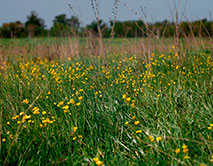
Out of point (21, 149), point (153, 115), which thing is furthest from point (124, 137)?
point (21, 149)

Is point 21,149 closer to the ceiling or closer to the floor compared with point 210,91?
closer to the floor

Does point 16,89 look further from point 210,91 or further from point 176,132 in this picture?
point 210,91

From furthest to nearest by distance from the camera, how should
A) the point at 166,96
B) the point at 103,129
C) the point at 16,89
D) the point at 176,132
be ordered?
the point at 16,89
the point at 166,96
the point at 103,129
the point at 176,132

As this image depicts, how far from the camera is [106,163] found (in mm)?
1606

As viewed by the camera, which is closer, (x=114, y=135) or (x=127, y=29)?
(x=114, y=135)

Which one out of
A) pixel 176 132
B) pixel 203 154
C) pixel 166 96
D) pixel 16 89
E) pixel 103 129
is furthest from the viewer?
pixel 16 89

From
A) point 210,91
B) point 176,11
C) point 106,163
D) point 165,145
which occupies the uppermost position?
point 176,11

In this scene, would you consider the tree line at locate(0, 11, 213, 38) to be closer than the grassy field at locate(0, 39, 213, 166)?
No

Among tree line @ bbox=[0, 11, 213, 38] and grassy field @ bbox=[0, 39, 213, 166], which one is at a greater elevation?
tree line @ bbox=[0, 11, 213, 38]

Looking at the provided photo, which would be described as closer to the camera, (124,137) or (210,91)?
(124,137)

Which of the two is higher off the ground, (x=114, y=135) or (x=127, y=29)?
(x=127, y=29)

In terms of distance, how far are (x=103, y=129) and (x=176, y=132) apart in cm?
64

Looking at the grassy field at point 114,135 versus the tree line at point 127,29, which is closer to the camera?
the grassy field at point 114,135

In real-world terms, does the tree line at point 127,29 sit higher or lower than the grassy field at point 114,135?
higher
